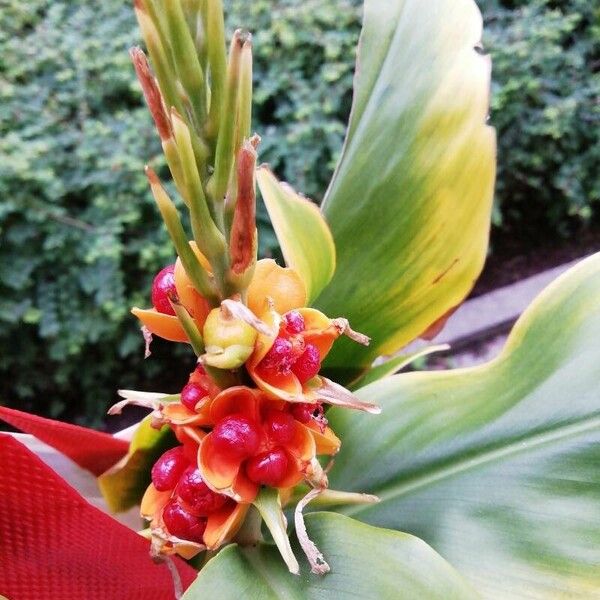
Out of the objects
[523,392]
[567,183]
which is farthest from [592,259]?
[567,183]

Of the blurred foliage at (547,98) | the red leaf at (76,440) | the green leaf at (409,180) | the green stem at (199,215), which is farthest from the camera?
the blurred foliage at (547,98)

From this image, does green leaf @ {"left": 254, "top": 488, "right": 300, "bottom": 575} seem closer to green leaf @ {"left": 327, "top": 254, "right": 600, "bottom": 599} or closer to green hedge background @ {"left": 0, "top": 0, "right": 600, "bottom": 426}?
green leaf @ {"left": 327, "top": 254, "right": 600, "bottom": 599}

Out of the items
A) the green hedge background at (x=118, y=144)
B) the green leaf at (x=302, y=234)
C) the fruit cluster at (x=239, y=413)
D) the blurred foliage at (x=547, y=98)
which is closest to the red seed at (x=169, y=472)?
the fruit cluster at (x=239, y=413)

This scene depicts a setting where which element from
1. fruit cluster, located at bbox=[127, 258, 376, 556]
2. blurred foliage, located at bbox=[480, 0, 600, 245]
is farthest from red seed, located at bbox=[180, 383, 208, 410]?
blurred foliage, located at bbox=[480, 0, 600, 245]

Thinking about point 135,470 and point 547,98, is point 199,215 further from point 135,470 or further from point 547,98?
point 547,98

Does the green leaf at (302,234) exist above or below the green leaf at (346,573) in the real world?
above

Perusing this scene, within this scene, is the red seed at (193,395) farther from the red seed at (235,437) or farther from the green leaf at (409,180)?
the green leaf at (409,180)

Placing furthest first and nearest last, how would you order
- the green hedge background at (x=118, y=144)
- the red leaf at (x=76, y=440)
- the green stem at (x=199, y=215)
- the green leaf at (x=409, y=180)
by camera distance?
the green hedge background at (x=118, y=144) → the green leaf at (x=409, y=180) → the red leaf at (x=76, y=440) → the green stem at (x=199, y=215)

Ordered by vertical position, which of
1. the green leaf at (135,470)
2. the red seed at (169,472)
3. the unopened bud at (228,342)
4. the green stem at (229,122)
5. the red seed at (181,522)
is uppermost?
the green stem at (229,122)
